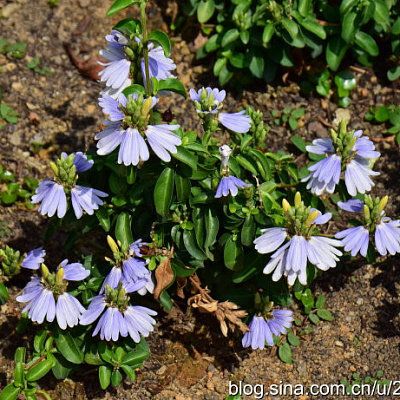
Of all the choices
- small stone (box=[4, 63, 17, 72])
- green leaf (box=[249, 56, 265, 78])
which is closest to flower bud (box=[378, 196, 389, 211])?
green leaf (box=[249, 56, 265, 78])

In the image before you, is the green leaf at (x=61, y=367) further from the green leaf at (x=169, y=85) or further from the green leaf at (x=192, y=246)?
the green leaf at (x=169, y=85)

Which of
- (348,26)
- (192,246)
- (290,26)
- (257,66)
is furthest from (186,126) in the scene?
(192,246)

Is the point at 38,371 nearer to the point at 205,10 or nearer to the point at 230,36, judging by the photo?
the point at 230,36

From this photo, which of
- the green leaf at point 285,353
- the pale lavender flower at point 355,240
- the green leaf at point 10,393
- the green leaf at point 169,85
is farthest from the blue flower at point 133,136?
the green leaf at point 285,353

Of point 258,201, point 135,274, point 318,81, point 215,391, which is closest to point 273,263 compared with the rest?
point 258,201

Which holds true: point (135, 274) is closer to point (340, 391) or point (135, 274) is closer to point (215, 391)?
point (215, 391)

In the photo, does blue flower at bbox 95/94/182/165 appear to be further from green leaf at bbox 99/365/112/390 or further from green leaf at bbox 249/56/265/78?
green leaf at bbox 249/56/265/78
